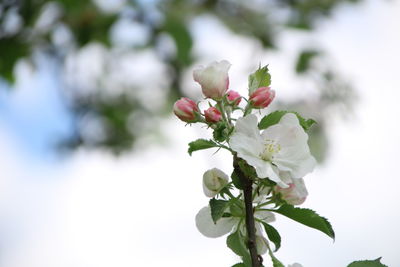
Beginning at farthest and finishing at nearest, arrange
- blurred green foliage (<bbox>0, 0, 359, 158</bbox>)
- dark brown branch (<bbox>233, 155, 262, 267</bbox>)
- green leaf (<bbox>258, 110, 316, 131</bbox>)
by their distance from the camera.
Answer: blurred green foliage (<bbox>0, 0, 359, 158</bbox>), green leaf (<bbox>258, 110, 316, 131</bbox>), dark brown branch (<bbox>233, 155, 262, 267</bbox>)

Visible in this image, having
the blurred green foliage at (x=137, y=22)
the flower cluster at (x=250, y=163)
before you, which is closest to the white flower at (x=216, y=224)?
the flower cluster at (x=250, y=163)

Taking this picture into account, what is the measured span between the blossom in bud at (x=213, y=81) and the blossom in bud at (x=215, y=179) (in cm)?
9

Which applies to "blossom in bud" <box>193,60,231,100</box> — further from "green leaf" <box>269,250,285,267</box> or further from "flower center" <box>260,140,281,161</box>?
"green leaf" <box>269,250,285,267</box>

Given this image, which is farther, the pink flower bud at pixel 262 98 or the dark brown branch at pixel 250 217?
the pink flower bud at pixel 262 98

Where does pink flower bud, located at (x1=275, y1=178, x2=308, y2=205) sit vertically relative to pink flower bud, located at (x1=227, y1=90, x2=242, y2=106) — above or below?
below

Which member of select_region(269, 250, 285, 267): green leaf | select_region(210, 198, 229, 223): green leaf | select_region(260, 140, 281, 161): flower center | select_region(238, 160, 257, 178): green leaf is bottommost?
select_region(269, 250, 285, 267): green leaf

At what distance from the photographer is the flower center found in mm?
765

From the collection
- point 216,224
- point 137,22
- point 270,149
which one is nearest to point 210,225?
point 216,224

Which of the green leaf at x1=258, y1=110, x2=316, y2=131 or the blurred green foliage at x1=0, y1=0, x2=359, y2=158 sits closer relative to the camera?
the green leaf at x1=258, y1=110, x2=316, y2=131

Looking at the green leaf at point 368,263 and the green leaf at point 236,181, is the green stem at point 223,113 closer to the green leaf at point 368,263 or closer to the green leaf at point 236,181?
the green leaf at point 236,181

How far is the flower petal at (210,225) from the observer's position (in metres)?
0.79

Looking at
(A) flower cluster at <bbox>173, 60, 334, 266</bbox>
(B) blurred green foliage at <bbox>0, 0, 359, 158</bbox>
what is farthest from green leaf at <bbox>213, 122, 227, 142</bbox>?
(B) blurred green foliage at <bbox>0, 0, 359, 158</bbox>

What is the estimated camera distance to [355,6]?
3424mm

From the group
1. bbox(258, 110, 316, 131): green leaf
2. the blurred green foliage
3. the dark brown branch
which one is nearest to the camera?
the dark brown branch
